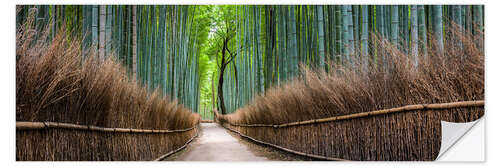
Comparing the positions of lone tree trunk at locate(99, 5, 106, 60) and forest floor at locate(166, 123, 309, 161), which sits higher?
lone tree trunk at locate(99, 5, 106, 60)

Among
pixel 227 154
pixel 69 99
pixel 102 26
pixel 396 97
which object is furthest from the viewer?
pixel 227 154

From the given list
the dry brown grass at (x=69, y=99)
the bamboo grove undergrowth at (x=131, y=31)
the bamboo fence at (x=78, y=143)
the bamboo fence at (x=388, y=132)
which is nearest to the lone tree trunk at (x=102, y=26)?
the bamboo grove undergrowth at (x=131, y=31)

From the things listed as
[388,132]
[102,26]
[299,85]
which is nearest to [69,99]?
[102,26]

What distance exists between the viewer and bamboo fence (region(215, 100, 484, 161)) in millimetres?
2168

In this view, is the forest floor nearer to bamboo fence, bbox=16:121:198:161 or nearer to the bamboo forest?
the bamboo forest

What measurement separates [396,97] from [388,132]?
230 millimetres

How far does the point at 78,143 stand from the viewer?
217 cm

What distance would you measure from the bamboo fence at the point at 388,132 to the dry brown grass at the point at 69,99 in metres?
1.53

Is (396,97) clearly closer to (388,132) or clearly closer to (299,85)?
(388,132)

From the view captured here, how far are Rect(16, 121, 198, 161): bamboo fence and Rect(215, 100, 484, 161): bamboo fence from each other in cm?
152

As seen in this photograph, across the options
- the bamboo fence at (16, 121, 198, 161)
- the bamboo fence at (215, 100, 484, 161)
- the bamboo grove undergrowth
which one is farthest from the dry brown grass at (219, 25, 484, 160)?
the bamboo grove undergrowth

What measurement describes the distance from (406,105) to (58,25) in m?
2.54

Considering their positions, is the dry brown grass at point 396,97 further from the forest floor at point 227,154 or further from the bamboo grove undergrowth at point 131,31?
the bamboo grove undergrowth at point 131,31
